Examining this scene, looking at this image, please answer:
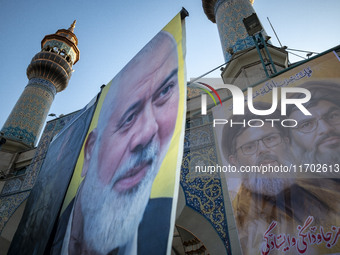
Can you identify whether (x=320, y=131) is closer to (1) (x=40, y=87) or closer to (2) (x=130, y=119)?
(2) (x=130, y=119)

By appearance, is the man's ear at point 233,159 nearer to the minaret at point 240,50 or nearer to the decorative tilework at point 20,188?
the minaret at point 240,50

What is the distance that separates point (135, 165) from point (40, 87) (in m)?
6.11

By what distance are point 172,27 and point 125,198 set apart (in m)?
1.10

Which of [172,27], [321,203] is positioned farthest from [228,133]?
[172,27]

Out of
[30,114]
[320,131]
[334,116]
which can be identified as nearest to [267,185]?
[320,131]

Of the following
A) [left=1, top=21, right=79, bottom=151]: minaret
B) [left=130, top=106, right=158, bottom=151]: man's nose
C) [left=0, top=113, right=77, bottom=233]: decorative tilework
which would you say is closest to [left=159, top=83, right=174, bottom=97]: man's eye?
[left=130, top=106, right=158, bottom=151]: man's nose

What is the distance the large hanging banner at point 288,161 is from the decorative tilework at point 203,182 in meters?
0.34

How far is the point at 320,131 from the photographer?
1.74 metres

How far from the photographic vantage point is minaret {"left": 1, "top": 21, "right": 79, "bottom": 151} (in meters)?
5.34

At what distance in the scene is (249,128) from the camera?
2164 mm

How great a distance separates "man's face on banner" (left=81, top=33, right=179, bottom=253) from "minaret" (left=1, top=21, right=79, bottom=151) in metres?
4.28

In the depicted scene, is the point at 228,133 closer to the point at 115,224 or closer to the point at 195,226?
the point at 195,226

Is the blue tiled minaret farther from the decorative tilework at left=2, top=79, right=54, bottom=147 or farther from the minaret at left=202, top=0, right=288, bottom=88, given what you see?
the decorative tilework at left=2, top=79, right=54, bottom=147

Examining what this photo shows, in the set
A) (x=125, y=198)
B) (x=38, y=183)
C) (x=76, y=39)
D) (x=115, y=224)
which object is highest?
(x=76, y=39)
